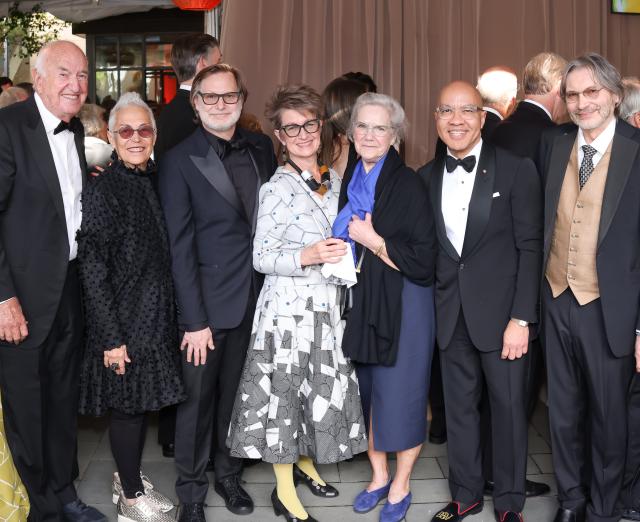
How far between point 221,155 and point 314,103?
43cm

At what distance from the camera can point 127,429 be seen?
3.31 metres

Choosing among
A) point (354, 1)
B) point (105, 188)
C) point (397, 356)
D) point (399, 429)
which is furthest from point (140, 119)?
point (354, 1)

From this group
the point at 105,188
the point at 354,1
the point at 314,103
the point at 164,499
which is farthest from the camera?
the point at 354,1

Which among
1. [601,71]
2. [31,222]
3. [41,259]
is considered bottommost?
[41,259]

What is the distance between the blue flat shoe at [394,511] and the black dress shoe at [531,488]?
0.40 meters

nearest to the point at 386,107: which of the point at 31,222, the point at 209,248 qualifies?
the point at 209,248

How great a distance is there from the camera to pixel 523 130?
3785mm

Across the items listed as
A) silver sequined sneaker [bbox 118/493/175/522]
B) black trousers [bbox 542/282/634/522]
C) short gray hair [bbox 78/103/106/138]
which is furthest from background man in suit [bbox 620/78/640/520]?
short gray hair [bbox 78/103/106/138]

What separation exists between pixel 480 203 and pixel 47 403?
1891mm

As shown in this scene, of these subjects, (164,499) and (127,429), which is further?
(164,499)

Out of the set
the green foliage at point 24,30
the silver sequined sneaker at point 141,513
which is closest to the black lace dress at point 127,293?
the silver sequined sneaker at point 141,513

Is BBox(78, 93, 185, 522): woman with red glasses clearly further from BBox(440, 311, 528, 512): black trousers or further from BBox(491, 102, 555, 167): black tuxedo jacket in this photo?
BBox(491, 102, 555, 167): black tuxedo jacket

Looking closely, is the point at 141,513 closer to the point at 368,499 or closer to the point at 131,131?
the point at 368,499

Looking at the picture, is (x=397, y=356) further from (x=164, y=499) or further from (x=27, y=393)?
(x=27, y=393)
